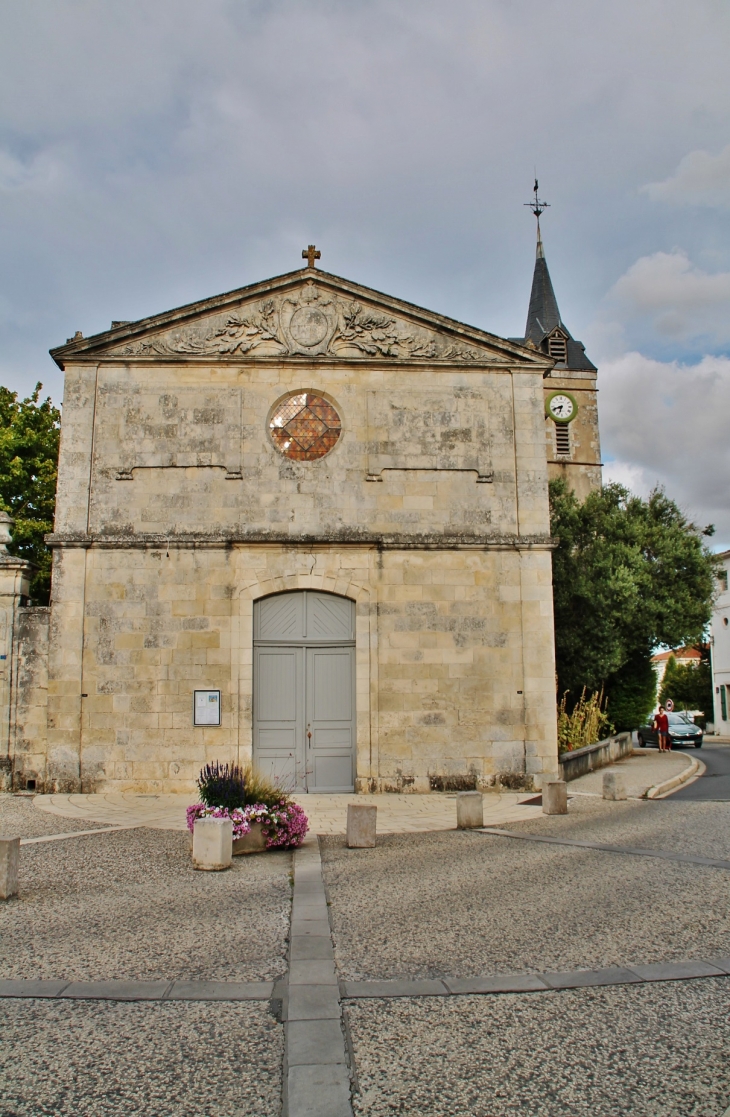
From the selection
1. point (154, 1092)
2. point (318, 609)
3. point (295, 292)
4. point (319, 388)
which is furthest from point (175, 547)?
point (154, 1092)

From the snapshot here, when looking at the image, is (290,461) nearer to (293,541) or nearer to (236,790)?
(293,541)

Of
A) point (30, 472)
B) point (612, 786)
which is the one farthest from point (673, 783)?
point (30, 472)

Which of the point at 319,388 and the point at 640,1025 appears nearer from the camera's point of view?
the point at 640,1025

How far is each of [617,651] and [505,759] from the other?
26.0 ft

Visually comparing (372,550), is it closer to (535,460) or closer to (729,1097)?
(535,460)

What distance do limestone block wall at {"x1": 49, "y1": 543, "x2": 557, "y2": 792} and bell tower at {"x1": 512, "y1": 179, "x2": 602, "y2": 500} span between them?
24.1m

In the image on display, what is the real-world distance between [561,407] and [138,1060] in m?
37.5

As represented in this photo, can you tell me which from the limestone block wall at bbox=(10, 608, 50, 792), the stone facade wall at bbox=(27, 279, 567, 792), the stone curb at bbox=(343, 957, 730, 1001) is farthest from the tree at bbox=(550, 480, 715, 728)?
the stone curb at bbox=(343, 957, 730, 1001)

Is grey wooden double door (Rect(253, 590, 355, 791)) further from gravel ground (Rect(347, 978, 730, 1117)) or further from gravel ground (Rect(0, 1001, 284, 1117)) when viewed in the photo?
gravel ground (Rect(347, 978, 730, 1117))

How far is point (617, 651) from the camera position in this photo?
66.7ft

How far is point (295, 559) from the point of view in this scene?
13711 mm

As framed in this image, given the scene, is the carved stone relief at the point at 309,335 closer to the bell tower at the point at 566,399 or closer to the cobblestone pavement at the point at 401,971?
the cobblestone pavement at the point at 401,971

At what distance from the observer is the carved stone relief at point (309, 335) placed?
1427 centimetres

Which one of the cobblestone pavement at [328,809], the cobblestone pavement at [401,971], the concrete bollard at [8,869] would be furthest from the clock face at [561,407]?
the concrete bollard at [8,869]
